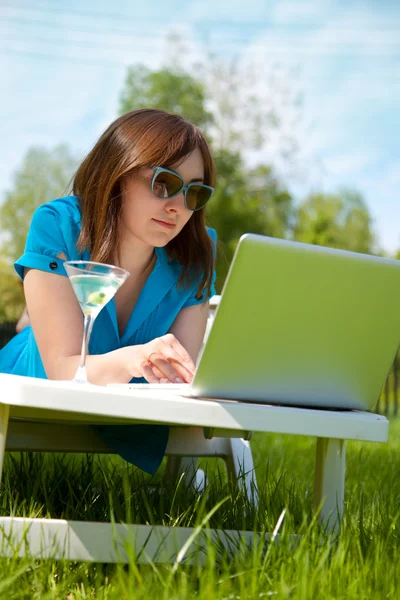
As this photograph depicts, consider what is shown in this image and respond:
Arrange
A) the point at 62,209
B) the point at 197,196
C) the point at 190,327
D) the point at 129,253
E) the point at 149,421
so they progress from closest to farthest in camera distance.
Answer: the point at 149,421, the point at 197,196, the point at 62,209, the point at 129,253, the point at 190,327

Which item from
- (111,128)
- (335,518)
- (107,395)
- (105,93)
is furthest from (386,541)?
(105,93)

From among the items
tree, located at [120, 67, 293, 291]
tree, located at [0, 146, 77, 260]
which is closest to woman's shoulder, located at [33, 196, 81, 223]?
tree, located at [120, 67, 293, 291]

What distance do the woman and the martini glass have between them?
266 mm

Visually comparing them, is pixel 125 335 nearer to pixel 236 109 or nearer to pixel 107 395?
pixel 107 395

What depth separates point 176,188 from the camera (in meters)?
2.54

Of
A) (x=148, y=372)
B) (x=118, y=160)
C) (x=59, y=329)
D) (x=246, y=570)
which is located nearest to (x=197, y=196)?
(x=118, y=160)

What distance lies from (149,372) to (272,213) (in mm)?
30708

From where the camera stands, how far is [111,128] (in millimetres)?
2891

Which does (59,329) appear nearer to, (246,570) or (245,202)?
(246,570)

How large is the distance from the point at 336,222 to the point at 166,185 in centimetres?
3347

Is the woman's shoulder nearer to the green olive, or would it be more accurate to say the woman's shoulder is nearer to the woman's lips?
the woman's lips

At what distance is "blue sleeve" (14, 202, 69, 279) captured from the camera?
247 cm

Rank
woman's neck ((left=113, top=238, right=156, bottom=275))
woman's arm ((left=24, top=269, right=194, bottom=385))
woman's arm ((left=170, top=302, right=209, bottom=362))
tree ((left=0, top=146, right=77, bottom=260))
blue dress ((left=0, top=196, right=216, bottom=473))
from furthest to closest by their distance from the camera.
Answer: tree ((left=0, top=146, right=77, bottom=260)) → woman's arm ((left=170, top=302, right=209, bottom=362)) → woman's neck ((left=113, top=238, right=156, bottom=275)) → blue dress ((left=0, top=196, right=216, bottom=473)) → woman's arm ((left=24, top=269, right=194, bottom=385))

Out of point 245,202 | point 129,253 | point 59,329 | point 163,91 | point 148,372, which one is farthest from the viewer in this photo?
point 163,91
